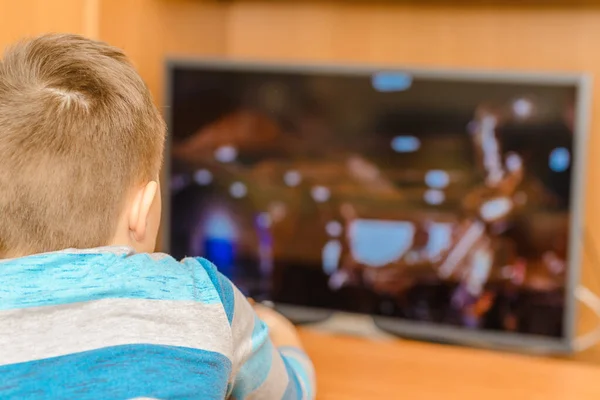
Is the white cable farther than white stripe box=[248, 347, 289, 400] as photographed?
Yes

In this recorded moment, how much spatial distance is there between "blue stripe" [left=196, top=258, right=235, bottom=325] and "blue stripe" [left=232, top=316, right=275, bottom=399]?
6 cm

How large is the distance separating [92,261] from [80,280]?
0.07 ft

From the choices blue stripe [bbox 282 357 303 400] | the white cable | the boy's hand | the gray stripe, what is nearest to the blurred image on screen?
the white cable

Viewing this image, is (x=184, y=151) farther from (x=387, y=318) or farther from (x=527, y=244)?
(x=527, y=244)

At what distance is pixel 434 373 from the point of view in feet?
4.27

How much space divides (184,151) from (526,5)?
29.9 inches

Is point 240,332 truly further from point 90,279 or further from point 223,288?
point 90,279

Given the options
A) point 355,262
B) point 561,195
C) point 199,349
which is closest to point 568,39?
point 561,195

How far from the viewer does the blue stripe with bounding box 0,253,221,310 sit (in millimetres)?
666

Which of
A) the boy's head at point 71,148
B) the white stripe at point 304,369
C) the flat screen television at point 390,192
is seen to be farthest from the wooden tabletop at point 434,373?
the boy's head at point 71,148

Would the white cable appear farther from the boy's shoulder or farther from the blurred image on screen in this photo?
the boy's shoulder

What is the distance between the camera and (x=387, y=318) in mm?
1504

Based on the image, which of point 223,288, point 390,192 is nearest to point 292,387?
point 223,288

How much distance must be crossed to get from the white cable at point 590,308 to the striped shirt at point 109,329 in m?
1.03
